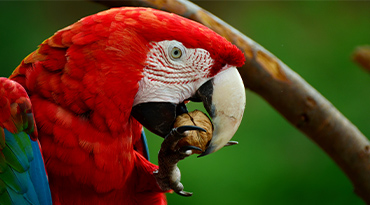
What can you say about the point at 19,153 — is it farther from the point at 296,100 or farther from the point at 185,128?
the point at 296,100

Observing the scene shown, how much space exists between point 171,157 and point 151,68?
257 mm

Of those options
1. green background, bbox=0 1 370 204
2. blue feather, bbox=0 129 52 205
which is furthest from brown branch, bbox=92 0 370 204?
green background, bbox=0 1 370 204

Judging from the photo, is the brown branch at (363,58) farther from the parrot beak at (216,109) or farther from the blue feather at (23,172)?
the blue feather at (23,172)

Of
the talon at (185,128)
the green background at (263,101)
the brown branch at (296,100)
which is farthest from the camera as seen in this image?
the green background at (263,101)

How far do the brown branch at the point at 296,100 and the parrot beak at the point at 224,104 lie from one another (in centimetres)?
44

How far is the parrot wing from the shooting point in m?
1.09

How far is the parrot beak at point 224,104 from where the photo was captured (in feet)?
3.67

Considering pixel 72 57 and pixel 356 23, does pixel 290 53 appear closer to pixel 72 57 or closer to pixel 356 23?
pixel 356 23

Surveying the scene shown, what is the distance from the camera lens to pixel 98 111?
3.65 feet

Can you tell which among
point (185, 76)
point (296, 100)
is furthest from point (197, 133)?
point (296, 100)

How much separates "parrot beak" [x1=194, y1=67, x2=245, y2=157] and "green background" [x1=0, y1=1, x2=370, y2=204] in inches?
65.6

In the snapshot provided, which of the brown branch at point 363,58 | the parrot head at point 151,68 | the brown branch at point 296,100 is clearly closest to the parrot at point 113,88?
the parrot head at point 151,68

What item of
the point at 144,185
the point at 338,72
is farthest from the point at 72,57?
the point at 338,72

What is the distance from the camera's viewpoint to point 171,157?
1186 millimetres
